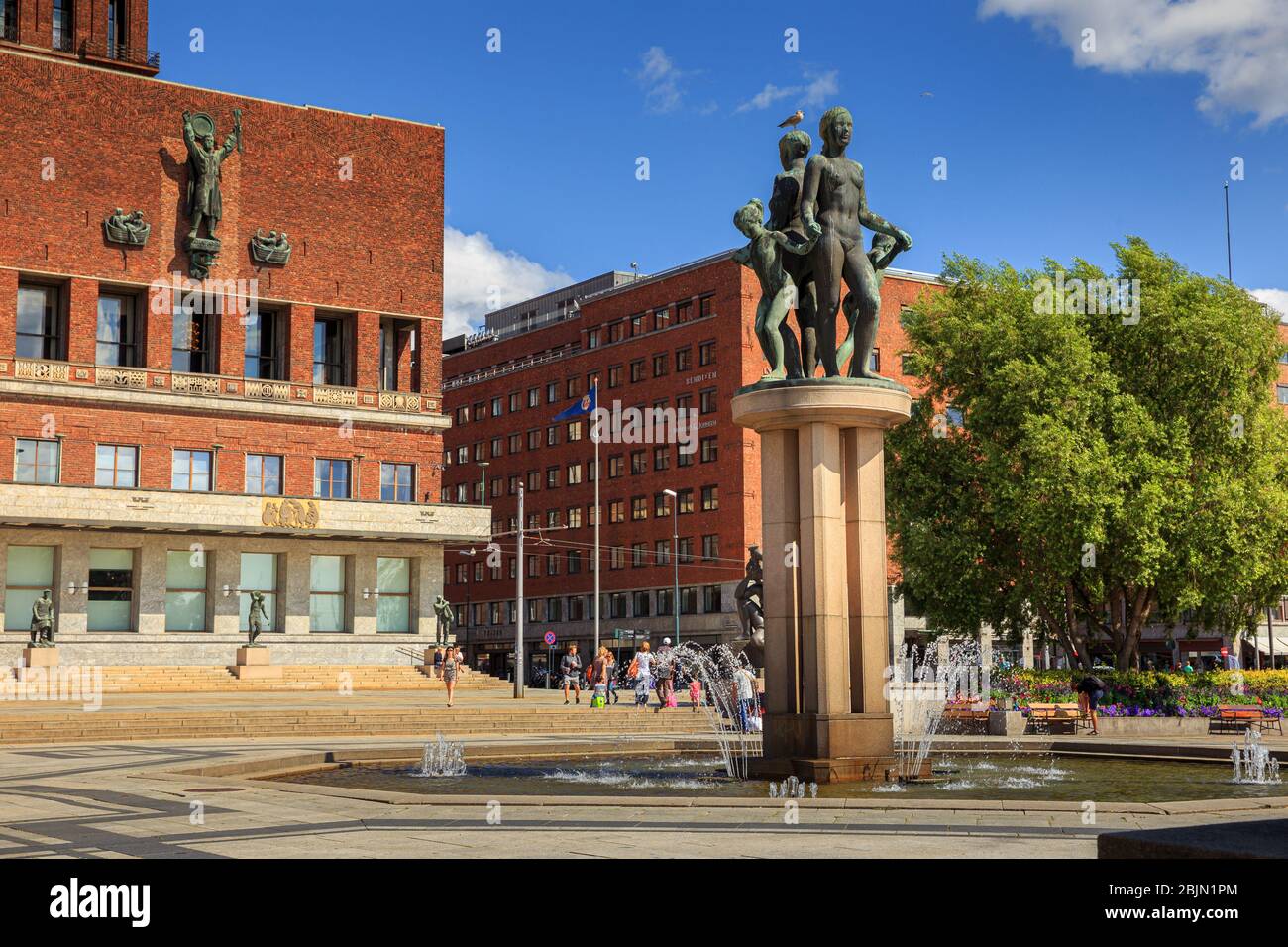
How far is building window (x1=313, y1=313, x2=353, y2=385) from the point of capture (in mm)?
69250

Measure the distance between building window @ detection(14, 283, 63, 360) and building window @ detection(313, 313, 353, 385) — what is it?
11.2m

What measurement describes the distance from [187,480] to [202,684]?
1014 cm

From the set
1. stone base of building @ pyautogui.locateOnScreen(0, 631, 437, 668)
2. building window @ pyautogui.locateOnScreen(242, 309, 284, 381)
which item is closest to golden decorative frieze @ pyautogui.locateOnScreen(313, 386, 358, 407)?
building window @ pyautogui.locateOnScreen(242, 309, 284, 381)

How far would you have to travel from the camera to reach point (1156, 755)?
927 inches

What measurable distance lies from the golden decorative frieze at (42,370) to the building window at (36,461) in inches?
102

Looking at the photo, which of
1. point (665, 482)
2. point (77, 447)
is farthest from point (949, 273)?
point (665, 482)

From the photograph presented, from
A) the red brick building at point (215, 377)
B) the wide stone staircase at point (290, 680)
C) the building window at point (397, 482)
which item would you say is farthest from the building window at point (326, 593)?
the building window at point (397, 482)

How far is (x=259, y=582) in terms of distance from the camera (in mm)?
65438

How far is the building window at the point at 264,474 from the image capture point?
215ft

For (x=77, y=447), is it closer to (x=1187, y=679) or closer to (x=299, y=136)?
(x=299, y=136)

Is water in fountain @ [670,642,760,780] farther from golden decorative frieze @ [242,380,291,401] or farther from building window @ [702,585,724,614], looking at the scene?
building window @ [702,585,724,614]

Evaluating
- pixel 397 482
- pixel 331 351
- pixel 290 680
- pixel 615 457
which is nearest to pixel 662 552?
pixel 615 457

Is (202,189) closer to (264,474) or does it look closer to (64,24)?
(264,474)

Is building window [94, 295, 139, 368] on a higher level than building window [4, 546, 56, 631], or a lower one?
higher
